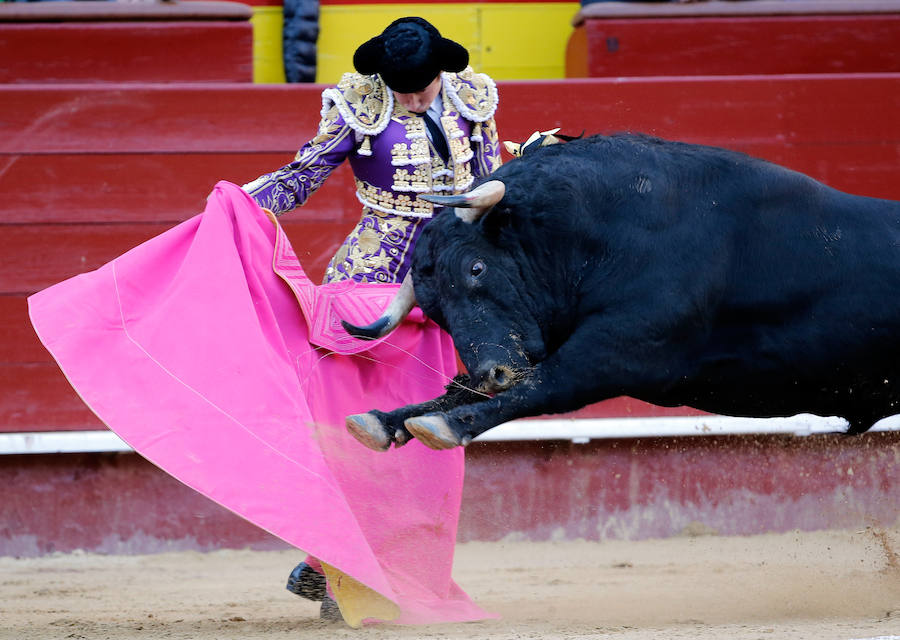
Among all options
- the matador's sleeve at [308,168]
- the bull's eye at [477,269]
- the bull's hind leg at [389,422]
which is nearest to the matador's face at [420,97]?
the matador's sleeve at [308,168]

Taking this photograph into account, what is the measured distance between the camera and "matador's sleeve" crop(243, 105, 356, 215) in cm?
339

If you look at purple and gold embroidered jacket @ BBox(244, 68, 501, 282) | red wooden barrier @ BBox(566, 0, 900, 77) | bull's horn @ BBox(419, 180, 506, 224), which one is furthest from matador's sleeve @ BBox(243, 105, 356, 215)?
red wooden barrier @ BBox(566, 0, 900, 77)

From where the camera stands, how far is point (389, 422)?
9.48 feet

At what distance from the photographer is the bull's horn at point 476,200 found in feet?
9.30

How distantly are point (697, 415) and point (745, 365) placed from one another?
179 centimetres

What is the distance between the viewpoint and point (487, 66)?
5.76 metres

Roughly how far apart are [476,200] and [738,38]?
2.76m

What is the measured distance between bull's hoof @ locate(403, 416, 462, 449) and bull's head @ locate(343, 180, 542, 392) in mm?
169

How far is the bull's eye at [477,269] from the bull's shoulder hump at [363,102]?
65 cm

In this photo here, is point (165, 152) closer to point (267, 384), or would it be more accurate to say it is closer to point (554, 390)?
point (267, 384)

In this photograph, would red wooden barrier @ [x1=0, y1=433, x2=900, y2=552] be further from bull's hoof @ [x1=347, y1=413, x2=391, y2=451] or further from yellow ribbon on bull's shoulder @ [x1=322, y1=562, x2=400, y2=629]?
bull's hoof @ [x1=347, y1=413, x2=391, y2=451]

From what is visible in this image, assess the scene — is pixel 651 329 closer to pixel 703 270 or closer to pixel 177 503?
pixel 703 270

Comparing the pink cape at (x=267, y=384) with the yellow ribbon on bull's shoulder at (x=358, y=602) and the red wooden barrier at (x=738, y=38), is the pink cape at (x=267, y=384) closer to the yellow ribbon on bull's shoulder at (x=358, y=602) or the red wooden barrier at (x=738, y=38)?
the yellow ribbon on bull's shoulder at (x=358, y=602)

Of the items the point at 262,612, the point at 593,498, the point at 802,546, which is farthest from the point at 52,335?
the point at 802,546
